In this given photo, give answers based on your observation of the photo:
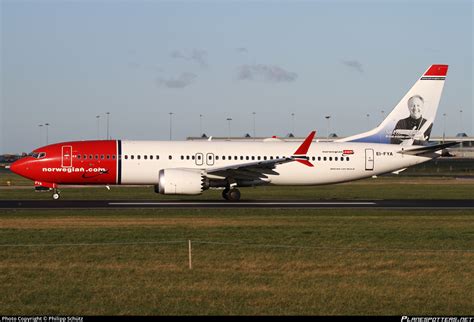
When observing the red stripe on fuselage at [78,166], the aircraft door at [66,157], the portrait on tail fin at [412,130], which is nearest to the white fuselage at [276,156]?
the red stripe on fuselage at [78,166]

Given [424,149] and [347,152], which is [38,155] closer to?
[347,152]

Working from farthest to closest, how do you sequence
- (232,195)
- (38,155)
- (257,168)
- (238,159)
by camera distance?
(238,159)
(232,195)
(38,155)
(257,168)

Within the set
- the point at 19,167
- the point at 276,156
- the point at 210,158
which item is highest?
the point at 276,156

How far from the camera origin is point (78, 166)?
4656 centimetres

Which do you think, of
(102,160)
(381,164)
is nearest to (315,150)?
(381,164)

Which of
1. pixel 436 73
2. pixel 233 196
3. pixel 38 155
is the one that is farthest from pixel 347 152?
pixel 38 155

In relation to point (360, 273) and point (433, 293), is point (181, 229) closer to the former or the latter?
point (360, 273)

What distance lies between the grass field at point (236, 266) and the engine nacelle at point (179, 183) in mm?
10135

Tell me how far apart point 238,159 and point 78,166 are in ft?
31.7

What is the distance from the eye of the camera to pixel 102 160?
4666 centimetres

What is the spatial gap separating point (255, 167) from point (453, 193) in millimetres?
18380

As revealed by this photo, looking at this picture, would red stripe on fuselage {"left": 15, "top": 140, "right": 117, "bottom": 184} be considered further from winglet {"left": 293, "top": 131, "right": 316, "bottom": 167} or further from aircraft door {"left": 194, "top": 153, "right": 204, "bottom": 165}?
winglet {"left": 293, "top": 131, "right": 316, "bottom": 167}

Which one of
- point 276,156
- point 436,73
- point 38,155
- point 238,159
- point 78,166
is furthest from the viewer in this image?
point 436,73

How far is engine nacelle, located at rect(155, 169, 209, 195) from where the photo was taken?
1752 inches
